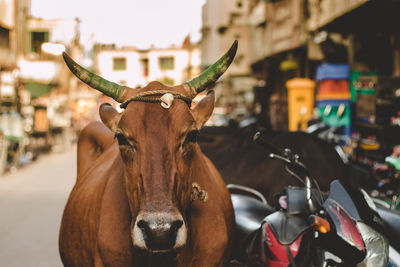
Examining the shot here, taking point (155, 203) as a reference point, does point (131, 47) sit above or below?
above

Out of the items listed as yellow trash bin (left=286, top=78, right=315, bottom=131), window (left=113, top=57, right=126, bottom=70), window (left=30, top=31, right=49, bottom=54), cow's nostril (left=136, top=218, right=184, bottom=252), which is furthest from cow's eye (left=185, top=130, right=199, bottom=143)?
window (left=113, top=57, right=126, bottom=70)

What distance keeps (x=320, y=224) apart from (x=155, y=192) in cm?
88

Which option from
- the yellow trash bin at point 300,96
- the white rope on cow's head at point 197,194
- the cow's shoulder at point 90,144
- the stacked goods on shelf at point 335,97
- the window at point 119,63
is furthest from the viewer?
the window at point 119,63

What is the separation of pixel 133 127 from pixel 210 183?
2.66 feet

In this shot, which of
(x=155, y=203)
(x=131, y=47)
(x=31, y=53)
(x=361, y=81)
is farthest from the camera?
(x=131, y=47)

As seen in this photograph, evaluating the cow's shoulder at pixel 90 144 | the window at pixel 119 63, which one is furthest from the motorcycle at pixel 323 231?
the window at pixel 119 63

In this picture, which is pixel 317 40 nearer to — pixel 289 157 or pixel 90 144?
pixel 90 144

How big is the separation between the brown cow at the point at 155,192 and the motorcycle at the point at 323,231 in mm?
322

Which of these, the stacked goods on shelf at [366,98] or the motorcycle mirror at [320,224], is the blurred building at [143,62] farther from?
the motorcycle mirror at [320,224]

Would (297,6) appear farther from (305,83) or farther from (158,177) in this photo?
(158,177)

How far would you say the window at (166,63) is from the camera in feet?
194

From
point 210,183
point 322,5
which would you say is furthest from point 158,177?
point 322,5

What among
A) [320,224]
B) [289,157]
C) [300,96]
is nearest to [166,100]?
[289,157]

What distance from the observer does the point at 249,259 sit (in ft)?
10.3
